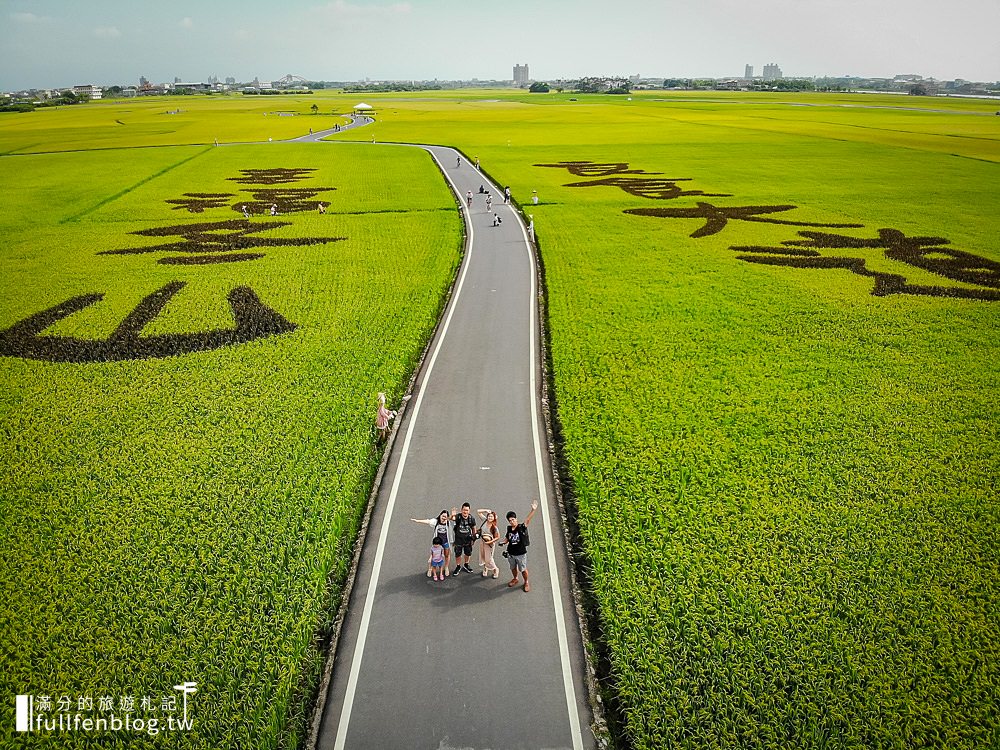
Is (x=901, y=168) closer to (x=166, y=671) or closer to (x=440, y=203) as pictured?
(x=440, y=203)

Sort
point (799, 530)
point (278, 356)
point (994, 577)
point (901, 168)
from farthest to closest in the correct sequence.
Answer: point (901, 168)
point (278, 356)
point (799, 530)
point (994, 577)

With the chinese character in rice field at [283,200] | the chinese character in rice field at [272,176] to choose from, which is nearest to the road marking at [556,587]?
the chinese character in rice field at [283,200]

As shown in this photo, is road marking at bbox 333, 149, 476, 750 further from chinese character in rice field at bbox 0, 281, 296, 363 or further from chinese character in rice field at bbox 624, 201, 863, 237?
chinese character in rice field at bbox 624, 201, 863, 237

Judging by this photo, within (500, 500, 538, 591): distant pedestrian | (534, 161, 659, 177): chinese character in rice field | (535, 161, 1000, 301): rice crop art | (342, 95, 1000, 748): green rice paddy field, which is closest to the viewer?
(342, 95, 1000, 748): green rice paddy field

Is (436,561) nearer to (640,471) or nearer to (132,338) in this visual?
(640,471)

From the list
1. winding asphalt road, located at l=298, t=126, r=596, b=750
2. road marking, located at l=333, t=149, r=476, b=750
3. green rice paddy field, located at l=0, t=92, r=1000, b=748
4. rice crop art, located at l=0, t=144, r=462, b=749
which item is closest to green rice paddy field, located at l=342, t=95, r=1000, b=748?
green rice paddy field, located at l=0, t=92, r=1000, b=748

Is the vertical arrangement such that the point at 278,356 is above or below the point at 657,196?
below

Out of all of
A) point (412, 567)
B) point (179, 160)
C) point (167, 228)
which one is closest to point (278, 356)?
point (412, 567)
